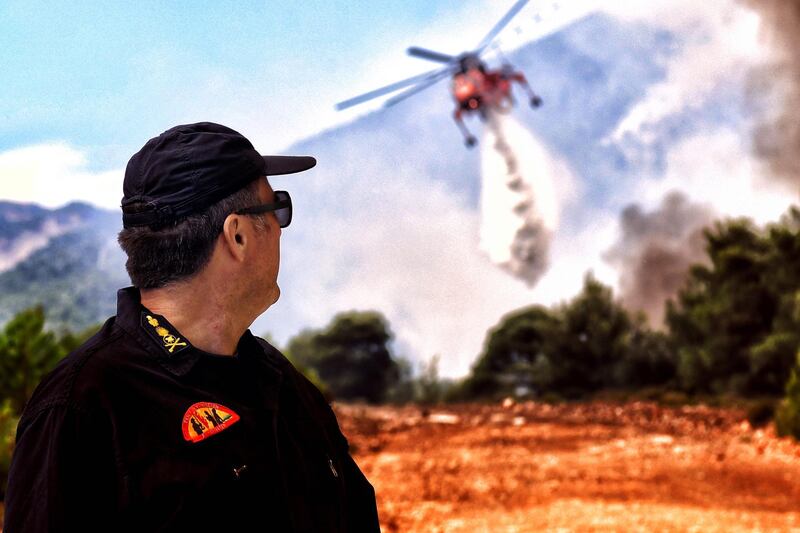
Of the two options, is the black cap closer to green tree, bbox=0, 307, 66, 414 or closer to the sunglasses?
the sunglasses

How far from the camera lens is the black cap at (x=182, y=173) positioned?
2.06m

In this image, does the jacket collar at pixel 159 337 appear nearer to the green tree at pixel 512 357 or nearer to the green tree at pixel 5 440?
the green tree at pixel 5 440

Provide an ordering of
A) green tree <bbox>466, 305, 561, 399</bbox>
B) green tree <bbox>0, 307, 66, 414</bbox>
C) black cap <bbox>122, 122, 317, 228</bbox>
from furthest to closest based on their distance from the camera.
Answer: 1. green tree <bbox>466, 305, 561, 399</bbox>
2. green tree <bbox>0, 307, 66, 414</bbox>
3. black cap <bbox>122, 122, 317, 228</bbox>

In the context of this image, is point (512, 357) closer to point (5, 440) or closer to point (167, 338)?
point (5, 440)

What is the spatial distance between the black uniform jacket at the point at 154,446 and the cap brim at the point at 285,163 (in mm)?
471

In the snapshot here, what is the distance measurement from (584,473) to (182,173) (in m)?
8.97

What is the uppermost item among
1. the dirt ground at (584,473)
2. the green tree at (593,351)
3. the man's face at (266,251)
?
the man's face at (266,251)

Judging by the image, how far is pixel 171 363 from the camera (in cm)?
202

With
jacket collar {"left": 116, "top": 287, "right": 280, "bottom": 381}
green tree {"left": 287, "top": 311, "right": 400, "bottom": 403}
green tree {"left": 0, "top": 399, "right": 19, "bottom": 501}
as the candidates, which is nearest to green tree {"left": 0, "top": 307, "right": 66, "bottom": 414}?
green tree {"left": 0, "top": 399, "right": 19, "bottom": 501}

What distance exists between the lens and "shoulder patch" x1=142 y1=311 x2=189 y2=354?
2.03 meters

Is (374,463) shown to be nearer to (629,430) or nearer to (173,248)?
(629,430)

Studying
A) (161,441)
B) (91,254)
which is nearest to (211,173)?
(161,441)

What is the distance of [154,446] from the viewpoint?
75.5 inches

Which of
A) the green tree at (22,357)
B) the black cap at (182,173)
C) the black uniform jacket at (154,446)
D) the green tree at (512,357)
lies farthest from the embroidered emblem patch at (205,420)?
the green tree at (512,357)
